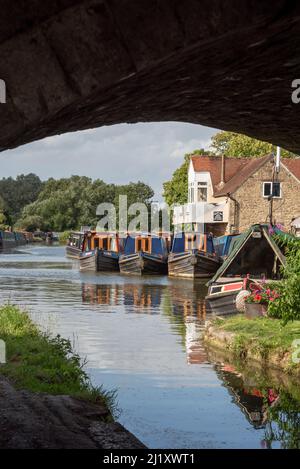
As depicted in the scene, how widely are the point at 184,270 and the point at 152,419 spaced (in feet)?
104

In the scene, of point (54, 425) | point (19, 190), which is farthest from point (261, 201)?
point (19, 190)

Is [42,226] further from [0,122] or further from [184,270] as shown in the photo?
[0,122]

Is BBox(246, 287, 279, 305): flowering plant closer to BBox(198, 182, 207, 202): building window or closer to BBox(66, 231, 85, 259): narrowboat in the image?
BBox(198, 182, 207, 202): building window

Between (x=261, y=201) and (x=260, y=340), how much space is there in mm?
39747

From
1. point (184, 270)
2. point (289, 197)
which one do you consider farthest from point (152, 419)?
point (289, 197)

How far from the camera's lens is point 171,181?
228ft

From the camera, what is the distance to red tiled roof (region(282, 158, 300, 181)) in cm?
5441

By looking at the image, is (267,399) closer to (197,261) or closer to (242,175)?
(197,261)

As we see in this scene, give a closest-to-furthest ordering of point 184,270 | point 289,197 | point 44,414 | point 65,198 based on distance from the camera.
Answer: point 44,414
point 184,270
point 289,197
point 65,198

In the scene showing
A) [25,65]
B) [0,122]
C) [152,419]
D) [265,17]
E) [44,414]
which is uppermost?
[265,17]

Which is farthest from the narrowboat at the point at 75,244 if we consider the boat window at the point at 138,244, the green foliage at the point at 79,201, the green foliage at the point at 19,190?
the green foliage at the point at 19,190

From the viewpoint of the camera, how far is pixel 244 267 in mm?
25141

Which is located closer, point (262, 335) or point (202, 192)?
point (262, 335)

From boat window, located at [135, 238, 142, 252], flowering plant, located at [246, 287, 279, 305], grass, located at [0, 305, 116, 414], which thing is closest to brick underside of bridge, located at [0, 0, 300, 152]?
grass, located at [0, 305, 116, 414]
